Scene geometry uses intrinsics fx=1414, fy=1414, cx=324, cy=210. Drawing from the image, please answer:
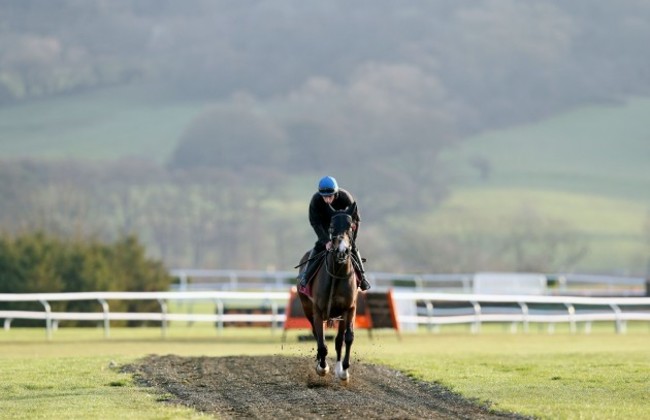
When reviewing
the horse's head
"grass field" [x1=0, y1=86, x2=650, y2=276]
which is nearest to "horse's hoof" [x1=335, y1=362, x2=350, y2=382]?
the horse's head

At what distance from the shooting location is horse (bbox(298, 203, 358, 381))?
1480 centimetres

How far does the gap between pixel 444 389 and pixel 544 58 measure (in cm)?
13137

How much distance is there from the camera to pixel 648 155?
370ft

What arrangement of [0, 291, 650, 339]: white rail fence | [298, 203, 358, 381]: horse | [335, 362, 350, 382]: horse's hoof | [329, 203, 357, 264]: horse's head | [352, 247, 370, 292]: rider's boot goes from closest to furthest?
[329, 203, 357, 264]: horse's head
[298, 203, 358, 381]: horse
[335, 362, 350, 382]: horse's hoof
[352, 247, 370, 292]: rider's boot
[0, 291, 650, 339]: white rail fence

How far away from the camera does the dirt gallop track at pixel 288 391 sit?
12.5m

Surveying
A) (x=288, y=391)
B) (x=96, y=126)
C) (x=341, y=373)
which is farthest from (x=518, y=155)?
(x=288, y=391)

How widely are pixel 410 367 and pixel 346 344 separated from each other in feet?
8.73

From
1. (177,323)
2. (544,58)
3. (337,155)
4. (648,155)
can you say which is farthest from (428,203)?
(177,323)

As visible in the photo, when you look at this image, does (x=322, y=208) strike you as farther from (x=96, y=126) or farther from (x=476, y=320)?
(x=96, y=126)

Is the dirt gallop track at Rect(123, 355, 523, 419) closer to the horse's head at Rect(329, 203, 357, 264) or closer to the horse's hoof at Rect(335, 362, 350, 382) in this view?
the horse's hoof at Rect(335, 362, 350, 382)

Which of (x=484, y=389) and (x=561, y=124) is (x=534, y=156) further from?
(x=484, y=389)

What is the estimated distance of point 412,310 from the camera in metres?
31.5

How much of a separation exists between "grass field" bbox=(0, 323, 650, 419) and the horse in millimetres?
1204

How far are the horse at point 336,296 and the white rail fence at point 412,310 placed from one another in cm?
939
